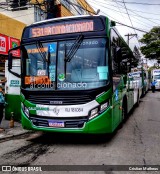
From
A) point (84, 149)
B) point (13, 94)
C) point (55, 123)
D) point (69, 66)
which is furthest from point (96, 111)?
point (13, 94)

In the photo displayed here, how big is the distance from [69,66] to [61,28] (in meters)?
1.14

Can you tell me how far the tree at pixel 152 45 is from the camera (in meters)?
49.7

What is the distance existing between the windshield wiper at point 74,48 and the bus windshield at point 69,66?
0.03 metres

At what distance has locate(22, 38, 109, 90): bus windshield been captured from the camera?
6379mm

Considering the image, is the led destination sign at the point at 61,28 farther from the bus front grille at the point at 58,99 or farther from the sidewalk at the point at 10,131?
the sidewalk at the point at 10,131

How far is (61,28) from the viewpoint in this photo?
6.95 m

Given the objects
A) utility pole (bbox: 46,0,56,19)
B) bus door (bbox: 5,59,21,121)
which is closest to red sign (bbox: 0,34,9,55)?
utility pole (bbox: 46,0,56,19)

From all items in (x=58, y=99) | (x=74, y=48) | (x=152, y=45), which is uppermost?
(x=152, y=45)

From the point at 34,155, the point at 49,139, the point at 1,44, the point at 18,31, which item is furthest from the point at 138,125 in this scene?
the point at 18,31

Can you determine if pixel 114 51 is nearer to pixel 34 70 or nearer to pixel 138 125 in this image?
pixel 34 70

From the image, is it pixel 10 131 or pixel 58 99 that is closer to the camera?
pixel 58 99

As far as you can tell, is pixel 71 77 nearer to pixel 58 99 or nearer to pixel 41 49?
pixel 58 99

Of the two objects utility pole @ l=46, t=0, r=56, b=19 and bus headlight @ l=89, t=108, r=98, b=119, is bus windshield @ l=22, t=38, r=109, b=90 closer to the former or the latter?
bus headlight @ l=89, t=108, r=98, b=119

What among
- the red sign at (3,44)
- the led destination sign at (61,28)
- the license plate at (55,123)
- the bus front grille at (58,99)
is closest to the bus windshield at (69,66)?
the bus front grille at (58,99)
